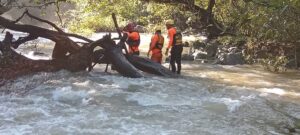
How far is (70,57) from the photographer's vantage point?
1305cm

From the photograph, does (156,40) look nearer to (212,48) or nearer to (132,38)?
(132,38)

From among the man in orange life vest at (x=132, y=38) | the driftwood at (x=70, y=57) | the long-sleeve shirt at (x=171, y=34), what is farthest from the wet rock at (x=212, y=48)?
the driftwood at (x=70, y=57)

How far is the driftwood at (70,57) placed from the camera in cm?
1234

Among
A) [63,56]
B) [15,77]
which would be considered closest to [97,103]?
[15,77]

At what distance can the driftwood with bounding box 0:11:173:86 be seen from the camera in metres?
12.3

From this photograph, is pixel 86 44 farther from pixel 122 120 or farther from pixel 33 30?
pixel 122 120

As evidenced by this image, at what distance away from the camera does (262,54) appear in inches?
573

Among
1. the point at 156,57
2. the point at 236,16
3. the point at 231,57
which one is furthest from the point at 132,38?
the point at 231,57

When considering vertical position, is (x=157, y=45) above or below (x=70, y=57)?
above

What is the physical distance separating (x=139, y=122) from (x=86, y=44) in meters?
5.29

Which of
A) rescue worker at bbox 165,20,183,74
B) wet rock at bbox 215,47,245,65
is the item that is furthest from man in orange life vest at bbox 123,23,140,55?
wet rock at bbox 215,47,245,65

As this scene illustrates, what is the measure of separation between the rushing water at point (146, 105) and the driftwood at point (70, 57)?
286mm

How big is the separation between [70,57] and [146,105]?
4.22 meters

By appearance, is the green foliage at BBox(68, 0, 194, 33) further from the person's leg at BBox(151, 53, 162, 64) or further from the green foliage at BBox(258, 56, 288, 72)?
the green foliage at BBox(258, 56, 288, 72)
